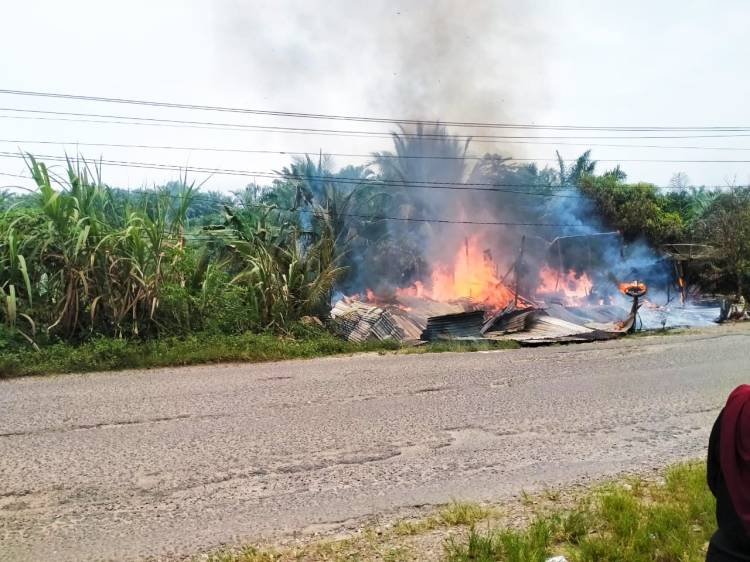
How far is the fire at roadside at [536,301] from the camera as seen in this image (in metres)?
14.4

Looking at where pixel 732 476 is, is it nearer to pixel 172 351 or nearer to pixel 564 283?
pixel 172 351

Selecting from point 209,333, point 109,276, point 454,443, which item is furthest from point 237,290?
point 454,443

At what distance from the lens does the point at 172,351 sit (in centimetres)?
970

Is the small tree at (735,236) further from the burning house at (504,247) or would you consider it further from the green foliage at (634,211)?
the green foliage at (634,211)

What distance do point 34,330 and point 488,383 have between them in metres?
7.13

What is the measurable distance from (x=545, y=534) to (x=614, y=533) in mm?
416

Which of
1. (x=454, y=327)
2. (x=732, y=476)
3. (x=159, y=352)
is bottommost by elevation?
(x=454, y=327)

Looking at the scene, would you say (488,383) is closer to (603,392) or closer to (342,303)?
(603,392)

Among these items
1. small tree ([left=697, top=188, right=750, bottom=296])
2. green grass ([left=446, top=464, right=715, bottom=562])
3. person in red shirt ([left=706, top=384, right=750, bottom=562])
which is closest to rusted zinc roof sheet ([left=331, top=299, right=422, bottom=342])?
green grass ([left=446, top=464, right=715, bottom=562])

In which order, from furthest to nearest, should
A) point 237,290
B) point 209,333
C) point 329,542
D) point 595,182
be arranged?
point 595,182, point 237,290, point 209,333, point 329,542

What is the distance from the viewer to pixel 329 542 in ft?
10.9

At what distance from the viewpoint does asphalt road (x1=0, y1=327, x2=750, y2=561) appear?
3678 millimetres

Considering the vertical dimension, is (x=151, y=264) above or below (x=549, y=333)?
above

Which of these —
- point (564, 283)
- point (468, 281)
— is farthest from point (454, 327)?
point (564, 283)
